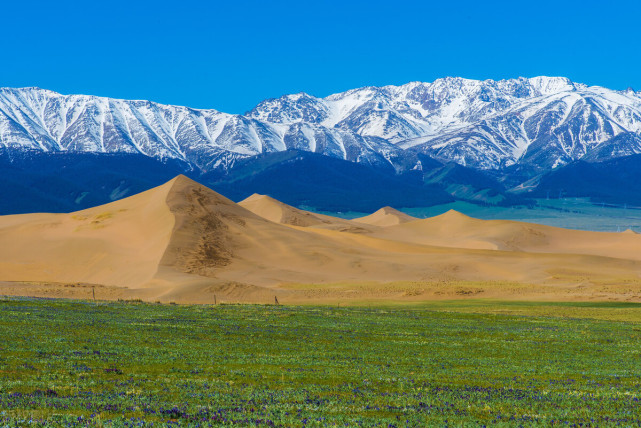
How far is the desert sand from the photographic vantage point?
9806cm

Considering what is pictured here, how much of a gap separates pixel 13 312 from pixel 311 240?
333 feet

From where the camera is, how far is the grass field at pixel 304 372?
1969 centimetres

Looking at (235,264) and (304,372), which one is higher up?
(235,264)

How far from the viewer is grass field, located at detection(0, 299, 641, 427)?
1969 centimetres

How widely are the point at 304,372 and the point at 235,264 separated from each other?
96559mm

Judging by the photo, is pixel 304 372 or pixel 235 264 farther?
pixel 235 264

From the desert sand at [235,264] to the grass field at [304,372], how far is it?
42788 mm

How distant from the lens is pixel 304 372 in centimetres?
2827

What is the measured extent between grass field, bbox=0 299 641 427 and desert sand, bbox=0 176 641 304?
1685 inches

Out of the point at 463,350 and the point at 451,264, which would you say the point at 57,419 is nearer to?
the point at 463,350

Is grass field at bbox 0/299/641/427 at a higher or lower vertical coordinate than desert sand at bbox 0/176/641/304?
lower

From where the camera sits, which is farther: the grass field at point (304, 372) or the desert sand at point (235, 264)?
the desert sand at point (235, 264)

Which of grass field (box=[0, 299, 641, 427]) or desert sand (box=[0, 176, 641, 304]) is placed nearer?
grass field (box=[0, 299, 641, 427])

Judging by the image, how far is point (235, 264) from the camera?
406ft
